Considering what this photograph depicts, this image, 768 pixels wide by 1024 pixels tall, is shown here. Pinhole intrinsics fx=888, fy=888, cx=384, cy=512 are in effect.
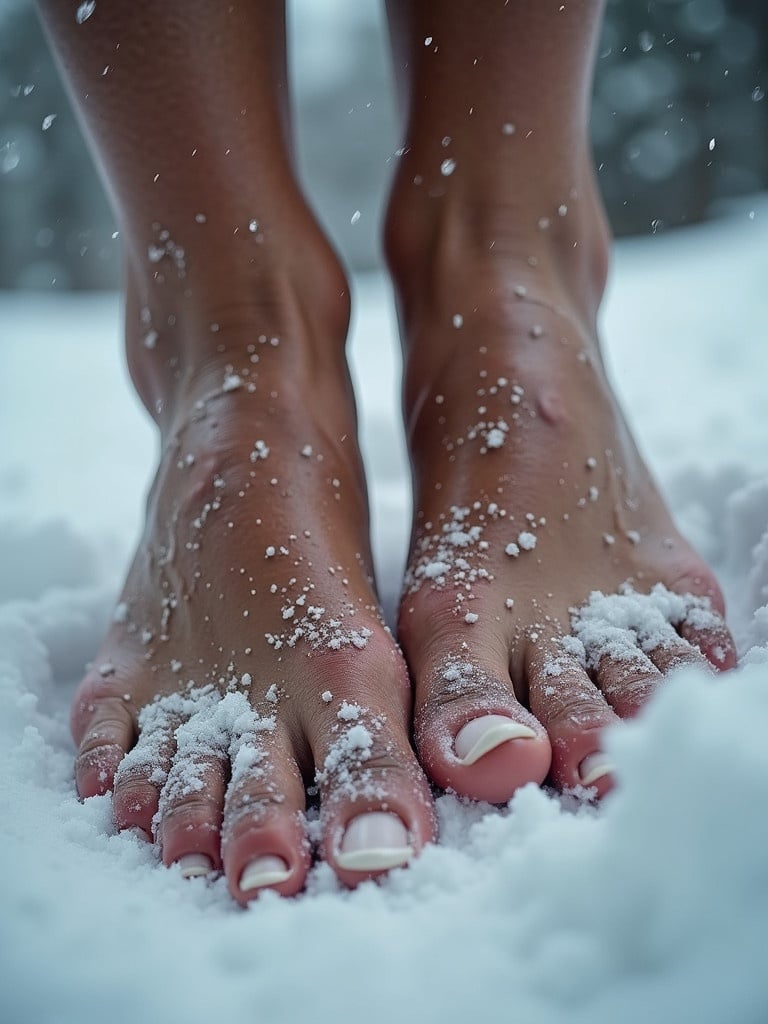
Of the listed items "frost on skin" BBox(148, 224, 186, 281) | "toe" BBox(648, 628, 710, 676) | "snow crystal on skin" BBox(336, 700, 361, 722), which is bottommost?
"snow crystal on skin" BBox(336, 700, 361, 722)

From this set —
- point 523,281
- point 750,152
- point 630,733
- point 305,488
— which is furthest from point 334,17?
point 630,733

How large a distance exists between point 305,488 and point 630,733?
42 centimetres

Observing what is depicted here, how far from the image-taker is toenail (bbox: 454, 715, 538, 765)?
55 centimetres

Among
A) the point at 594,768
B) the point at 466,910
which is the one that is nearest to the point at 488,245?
the point at 594,768

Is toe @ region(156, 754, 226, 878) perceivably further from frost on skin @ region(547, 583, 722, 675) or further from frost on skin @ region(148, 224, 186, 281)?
frost on skin @ region(148, 224, 186, 281)

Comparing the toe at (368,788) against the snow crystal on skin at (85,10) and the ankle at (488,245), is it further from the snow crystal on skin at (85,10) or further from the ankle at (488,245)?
the snow crystal on skin at (85,10)

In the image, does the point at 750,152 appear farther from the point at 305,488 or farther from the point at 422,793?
the point at 422,793

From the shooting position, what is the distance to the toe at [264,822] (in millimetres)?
508

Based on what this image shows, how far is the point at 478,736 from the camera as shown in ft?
1.83

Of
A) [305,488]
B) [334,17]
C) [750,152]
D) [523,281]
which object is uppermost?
[334,17]

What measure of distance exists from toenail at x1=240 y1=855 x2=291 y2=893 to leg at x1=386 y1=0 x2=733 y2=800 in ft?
0.38

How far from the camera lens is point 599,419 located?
822 millimetres

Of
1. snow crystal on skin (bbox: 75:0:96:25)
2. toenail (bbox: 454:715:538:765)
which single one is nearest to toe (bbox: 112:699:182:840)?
toenail (bbox: 454:715:538:765)

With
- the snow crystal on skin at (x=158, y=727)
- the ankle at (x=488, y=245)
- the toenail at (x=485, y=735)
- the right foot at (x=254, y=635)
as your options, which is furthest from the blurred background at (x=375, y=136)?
the toenail at (x=485, y=735)
